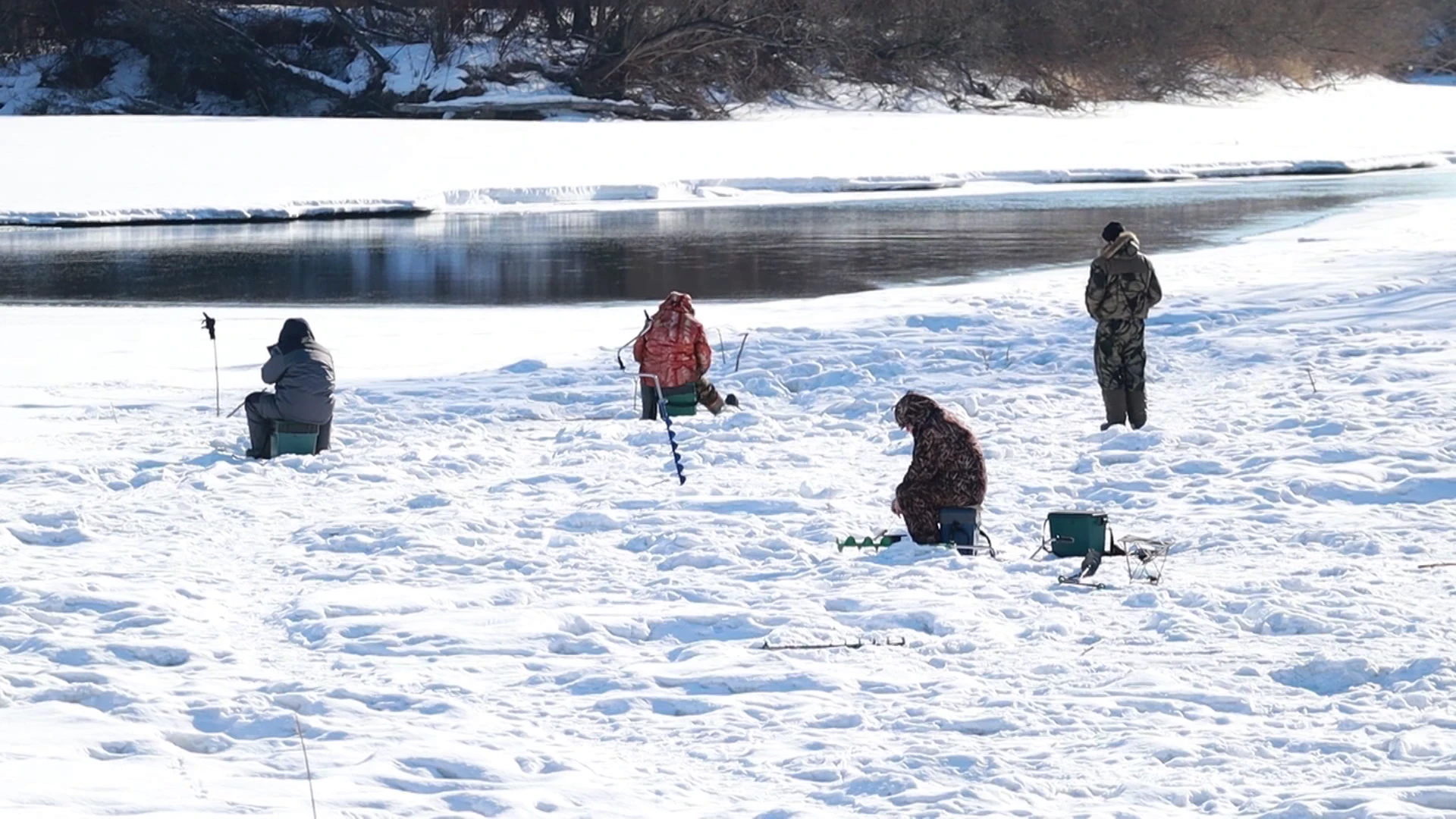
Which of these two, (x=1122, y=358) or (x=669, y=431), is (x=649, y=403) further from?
(x=1122, y=358)

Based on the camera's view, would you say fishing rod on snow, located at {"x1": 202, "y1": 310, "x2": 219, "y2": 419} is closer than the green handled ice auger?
No

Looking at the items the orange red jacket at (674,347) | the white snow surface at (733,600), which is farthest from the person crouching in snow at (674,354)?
the white snow surface at (733,600)

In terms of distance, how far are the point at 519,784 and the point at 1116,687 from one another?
1941mm

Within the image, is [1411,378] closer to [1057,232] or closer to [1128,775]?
[1128,775]

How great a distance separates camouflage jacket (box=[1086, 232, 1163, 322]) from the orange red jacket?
2277 millimetres

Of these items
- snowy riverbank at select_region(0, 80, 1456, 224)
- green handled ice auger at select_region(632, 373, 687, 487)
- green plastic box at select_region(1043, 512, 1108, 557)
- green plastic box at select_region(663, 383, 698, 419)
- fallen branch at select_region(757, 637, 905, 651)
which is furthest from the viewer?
snowy riverbank at select_region(0, 80, 1456, 224)

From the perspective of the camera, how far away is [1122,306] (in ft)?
34.0

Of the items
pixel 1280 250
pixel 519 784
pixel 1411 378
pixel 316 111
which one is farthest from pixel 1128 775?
pixel 316 111

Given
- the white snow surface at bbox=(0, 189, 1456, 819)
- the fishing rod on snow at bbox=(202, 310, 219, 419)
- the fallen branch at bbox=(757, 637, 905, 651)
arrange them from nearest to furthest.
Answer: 1. the white snow surface at bbox=(0, 189, 1456, 819)
2. the fallen branch at bbox=(757, 637, 905, 651)
3. the fishing rod on snow at bbox=(202, 310, 219, 419)

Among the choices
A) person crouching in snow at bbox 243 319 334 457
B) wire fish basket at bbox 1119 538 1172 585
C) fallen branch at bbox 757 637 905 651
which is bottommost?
fallen branch at bbox 757 637 905 651

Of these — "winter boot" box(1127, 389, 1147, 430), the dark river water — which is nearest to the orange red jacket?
"winter boot" box(1127, 389, 1147, 430)

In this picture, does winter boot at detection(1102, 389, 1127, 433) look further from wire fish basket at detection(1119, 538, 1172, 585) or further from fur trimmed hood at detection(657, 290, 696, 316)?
wire fish basket at detection(1119, 538, 1172, 585)

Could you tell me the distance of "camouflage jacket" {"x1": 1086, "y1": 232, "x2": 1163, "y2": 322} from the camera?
10289 mm

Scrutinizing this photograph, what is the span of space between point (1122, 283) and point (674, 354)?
104 inches
